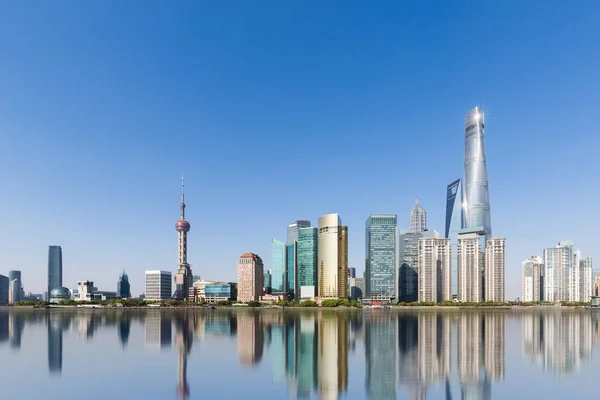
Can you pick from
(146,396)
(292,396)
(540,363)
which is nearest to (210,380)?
(146,396)

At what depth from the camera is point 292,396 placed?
3397 cm

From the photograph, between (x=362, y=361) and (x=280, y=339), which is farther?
(x=280, y=339)

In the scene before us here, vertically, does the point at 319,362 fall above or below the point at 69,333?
above

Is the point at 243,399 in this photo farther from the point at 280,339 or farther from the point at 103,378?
the point at 280,339

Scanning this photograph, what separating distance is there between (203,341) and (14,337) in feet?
118

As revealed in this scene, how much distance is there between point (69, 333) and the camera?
273ft

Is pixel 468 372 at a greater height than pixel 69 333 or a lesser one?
greater

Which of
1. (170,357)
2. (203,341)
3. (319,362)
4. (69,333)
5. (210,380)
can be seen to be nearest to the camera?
(210,380)

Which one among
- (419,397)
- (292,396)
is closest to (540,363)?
(419,397)

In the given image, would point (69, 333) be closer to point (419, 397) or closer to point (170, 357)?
point (170, 357)

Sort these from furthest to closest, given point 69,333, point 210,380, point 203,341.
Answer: point 69,333, point 203,341, point 210,380

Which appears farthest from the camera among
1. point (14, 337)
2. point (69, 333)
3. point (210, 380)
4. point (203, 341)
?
point (69, 333)

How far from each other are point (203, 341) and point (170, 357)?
1604 cm

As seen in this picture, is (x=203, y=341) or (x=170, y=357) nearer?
(x=170, y=357)
